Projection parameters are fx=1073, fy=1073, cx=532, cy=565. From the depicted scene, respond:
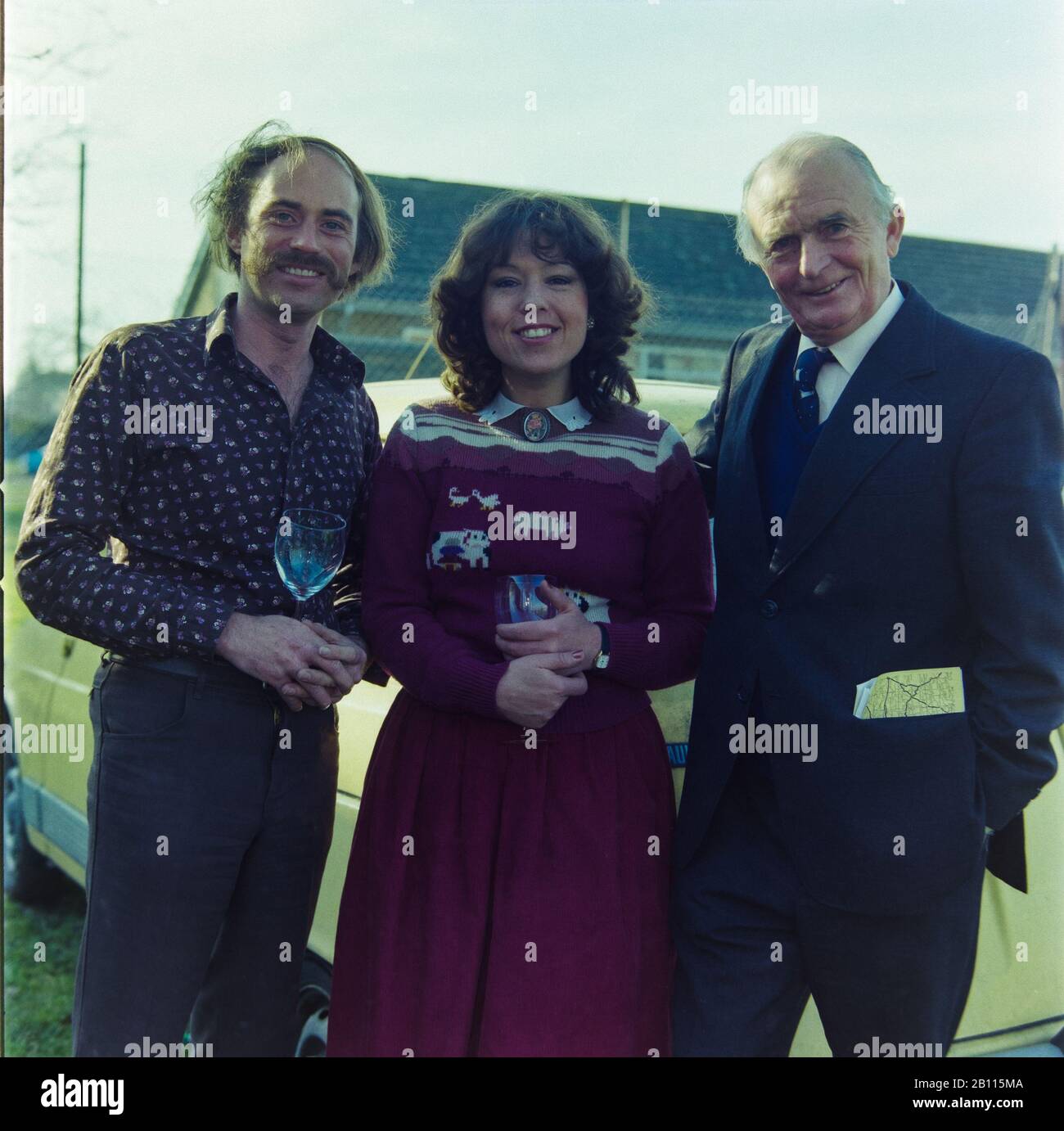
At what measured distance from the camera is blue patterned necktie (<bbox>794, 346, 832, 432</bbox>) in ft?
6.94

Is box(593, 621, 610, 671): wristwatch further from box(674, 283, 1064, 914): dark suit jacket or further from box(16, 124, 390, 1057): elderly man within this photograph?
box(16, 124, 390, 1057): elderly man

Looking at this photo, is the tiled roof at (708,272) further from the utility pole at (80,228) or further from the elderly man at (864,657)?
the elderly man at (864,657)

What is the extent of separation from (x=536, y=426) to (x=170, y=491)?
75 cm

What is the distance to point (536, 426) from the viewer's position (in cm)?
223

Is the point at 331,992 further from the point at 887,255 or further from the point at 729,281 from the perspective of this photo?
the point at 729,281

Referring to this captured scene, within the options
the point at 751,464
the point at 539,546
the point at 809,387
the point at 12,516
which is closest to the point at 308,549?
the point at 539,546

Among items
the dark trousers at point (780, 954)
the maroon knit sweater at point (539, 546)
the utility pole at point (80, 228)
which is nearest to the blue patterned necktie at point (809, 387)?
the maroon knit sweater at point (539, 546)

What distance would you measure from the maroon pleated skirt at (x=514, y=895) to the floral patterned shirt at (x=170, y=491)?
47 cm

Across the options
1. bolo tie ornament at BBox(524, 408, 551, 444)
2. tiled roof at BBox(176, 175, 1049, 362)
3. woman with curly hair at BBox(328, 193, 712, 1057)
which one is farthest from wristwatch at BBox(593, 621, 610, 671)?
tiled roof at BBox(176, 175, 1049, 362)

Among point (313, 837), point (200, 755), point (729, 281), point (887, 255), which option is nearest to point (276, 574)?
point (200, 755)

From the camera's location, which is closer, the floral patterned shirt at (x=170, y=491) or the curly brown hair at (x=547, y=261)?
the floral patterned shirt at (x=170, y=491)

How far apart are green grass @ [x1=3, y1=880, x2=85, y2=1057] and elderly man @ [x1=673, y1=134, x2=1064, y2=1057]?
6.86ft

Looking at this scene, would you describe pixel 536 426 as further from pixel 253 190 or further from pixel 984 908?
pixel 984 908

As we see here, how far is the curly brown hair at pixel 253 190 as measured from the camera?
233 centimetres
